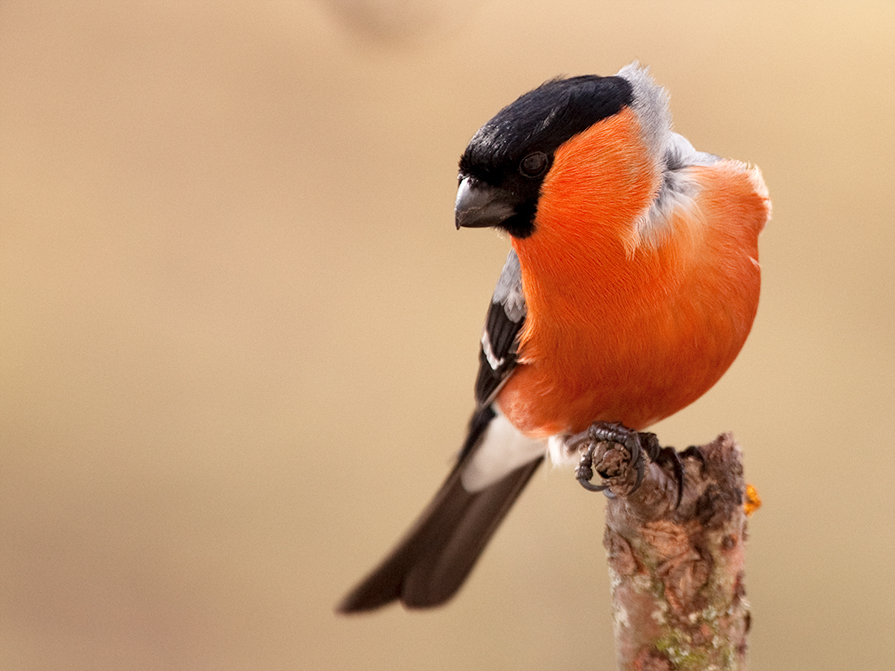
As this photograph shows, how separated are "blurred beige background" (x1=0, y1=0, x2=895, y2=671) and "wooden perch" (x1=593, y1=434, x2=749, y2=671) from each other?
47.2 inches

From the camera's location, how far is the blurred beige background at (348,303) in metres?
2.71

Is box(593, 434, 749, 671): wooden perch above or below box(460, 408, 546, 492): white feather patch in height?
below

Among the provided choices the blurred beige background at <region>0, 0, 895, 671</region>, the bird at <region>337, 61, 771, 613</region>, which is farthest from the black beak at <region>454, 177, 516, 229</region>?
the blurred beige background at <region>0, 0, 895, 671</region>

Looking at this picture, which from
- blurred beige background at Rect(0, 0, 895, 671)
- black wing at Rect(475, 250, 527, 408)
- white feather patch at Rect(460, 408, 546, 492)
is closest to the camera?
black wing at Rect(475, 250, 527, 408)

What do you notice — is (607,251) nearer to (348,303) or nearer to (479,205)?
(479,205)

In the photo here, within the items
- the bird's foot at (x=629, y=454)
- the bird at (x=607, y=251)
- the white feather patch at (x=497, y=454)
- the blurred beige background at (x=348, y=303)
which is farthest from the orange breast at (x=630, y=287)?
the blurred beige background at (x=348, y=303)

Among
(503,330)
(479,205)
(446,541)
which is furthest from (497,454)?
(479,205)

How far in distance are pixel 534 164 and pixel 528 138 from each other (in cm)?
4

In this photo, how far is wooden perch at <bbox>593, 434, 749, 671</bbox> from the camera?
145 centimetres

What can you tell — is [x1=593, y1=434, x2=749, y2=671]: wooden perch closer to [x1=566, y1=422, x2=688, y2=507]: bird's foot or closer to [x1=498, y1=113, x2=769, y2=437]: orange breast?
[x1=566, y1=422, x2=688, y2=507]: bird's foot

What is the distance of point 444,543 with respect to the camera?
2141 mm

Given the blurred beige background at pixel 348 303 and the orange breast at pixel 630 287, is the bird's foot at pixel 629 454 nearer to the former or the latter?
the orange breast at pixel 630 287

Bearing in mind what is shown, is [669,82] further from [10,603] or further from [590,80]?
[10,603]

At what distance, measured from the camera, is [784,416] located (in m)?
2.79
